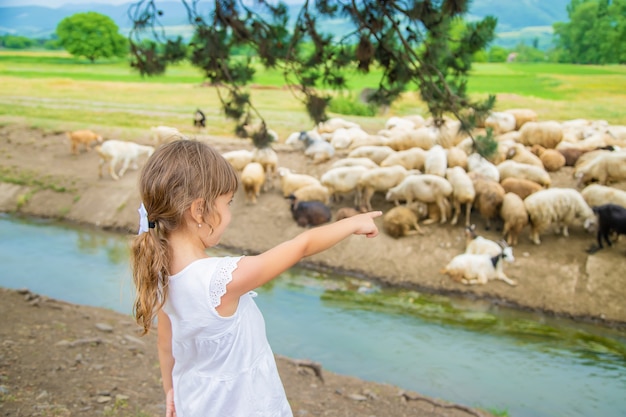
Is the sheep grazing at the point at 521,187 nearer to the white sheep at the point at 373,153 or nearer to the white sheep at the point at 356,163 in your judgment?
the white sheep at the point at 356,163

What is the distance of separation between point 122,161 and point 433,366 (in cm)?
997

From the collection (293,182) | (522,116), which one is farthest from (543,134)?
(293,182)

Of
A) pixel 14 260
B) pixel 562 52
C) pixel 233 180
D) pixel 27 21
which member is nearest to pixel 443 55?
pixel 233 180

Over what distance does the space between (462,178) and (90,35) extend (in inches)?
523

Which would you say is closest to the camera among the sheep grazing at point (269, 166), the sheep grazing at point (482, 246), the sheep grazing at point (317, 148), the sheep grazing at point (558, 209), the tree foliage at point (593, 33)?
the sheep grazing at point (482, 246)

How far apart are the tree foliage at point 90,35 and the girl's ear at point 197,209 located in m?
17.5

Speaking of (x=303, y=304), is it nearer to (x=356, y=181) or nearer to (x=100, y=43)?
(x=356, y=181)

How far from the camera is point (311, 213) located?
11406 millimetres

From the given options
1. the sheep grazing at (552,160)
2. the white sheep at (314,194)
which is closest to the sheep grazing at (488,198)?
the sheep grazing at (552,160)

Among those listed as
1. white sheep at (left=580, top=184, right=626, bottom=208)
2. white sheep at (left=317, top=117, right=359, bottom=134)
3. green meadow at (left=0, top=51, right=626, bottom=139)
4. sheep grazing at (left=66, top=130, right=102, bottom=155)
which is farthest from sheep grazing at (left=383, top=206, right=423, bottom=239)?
sheep grazing at (left=66, top=130, right=102, bottom=155)

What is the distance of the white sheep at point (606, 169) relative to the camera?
36.3 feet

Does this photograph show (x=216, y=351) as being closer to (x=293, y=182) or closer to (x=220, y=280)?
(x=220, y=280)

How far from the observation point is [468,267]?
9516 mm

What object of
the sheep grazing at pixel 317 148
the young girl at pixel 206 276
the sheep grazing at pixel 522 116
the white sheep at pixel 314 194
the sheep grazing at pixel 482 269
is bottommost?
the sheep grazing at pixel 482 269
